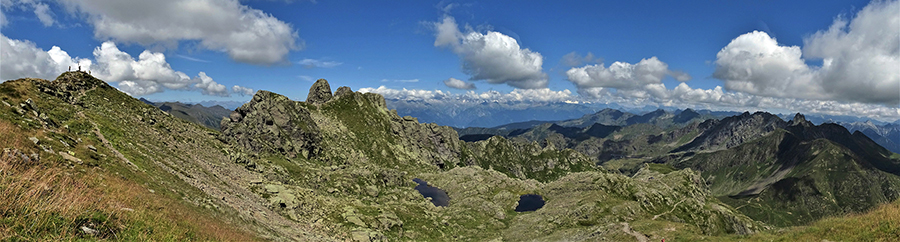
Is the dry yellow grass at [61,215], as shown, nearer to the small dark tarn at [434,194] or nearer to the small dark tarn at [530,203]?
the small dark tarn at [434,194]

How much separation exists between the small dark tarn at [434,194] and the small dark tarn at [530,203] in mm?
24103

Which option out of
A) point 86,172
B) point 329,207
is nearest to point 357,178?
point 329,207

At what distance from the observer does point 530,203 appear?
115125mm

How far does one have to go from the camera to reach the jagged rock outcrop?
11469 cm

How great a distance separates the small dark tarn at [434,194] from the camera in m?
118

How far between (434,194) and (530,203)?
35234mm

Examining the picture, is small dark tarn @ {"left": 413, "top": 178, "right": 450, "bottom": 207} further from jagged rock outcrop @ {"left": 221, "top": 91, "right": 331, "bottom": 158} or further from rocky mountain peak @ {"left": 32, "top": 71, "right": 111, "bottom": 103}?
rocky mountain peak @ {"left": 32, "top": 71, "right": 111, "bottom": 103}

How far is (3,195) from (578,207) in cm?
9158

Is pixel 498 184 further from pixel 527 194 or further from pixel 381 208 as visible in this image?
pixel 381 208

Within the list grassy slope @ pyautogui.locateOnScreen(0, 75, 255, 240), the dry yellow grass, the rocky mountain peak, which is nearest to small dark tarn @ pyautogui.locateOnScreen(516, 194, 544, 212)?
grassy slope @ pyautogui.locateOnScreen(0, 75, 255, 240)

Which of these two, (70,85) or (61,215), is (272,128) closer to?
(70,85)

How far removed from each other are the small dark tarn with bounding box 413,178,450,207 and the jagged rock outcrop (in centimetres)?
4800

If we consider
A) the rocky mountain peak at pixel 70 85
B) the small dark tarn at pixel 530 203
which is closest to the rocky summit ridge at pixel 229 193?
the rocky mountain peak at pixel 70 85

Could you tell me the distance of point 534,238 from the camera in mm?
74438
